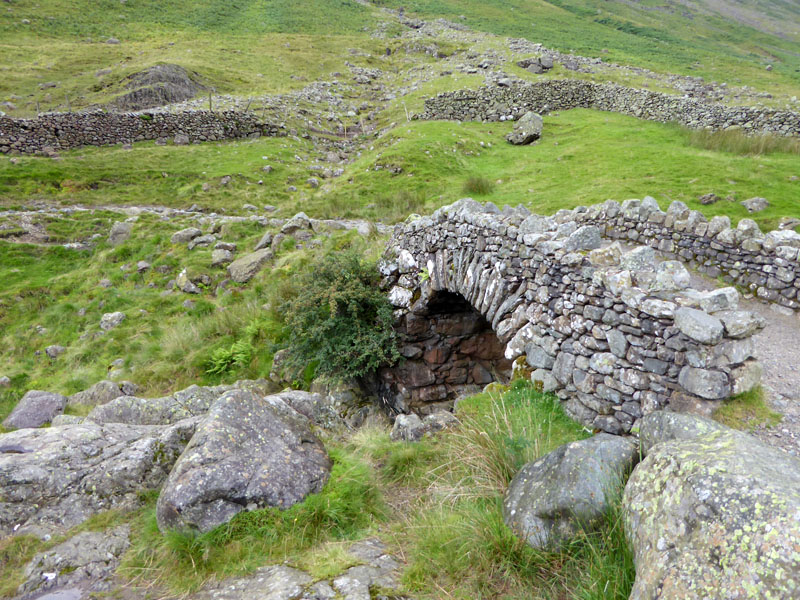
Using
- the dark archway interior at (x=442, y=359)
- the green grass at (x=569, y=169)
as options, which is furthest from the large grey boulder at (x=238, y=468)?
the green grass at (x=569, y=169)

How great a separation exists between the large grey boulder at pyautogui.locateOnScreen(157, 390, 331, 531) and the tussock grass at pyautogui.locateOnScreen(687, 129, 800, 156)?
23107 mm

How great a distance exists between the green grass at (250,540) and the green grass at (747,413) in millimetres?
4178

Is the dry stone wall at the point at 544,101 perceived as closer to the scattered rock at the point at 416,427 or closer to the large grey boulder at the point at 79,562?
the scattered rock at the point at 416,427

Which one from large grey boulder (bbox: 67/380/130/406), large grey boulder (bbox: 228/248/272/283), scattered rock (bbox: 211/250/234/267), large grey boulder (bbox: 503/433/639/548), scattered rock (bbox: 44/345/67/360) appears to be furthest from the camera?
scattered rock (bbox: 211/250/234/267)

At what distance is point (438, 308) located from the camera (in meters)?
11.2

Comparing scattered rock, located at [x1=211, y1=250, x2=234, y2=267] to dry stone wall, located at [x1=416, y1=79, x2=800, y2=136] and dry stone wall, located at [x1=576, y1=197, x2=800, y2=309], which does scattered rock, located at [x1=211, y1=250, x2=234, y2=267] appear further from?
dry stone wall, located at [x1=416, y1=79, x2=800, y2=136]

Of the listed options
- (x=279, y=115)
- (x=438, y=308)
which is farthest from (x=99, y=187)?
(x=438, y=308)

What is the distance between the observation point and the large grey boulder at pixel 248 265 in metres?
15.3

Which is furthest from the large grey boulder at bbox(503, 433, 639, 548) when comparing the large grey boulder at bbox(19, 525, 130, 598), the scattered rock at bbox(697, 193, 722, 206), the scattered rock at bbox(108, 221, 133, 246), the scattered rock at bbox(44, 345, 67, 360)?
the scattered rock at bbox(108, 221, 133, 246)

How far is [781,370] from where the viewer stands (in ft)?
22.0

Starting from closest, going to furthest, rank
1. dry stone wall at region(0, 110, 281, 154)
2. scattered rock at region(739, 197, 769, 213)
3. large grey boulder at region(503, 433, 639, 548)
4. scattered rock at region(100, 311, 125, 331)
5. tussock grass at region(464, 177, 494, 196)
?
large grey boulder at region(503, 433, 639, 548) → scattered rock at region(739, 197, 769, 213) → scattered rock at region(100, 311, 125, 331) → tussock grass at region(464, 177, 494, 196) → dry stone wall at region(0, 110, 281, 154)

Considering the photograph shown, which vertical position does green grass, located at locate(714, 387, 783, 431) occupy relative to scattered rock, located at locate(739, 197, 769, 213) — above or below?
above

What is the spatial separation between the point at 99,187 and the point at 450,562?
93.3 ft

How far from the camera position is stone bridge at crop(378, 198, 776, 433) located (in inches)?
202
